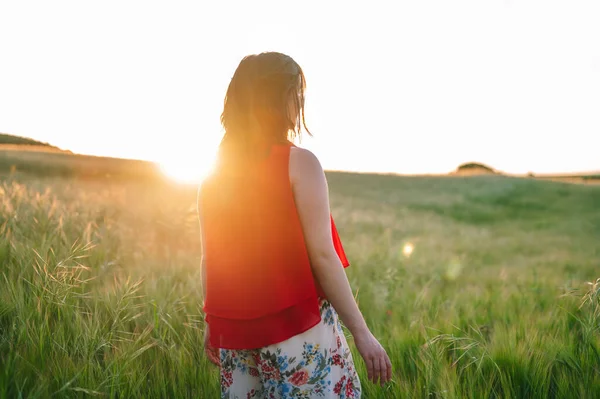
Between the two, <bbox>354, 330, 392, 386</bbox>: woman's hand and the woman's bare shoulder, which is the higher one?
the woman's bare shoulder

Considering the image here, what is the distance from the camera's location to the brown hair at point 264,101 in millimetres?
1419

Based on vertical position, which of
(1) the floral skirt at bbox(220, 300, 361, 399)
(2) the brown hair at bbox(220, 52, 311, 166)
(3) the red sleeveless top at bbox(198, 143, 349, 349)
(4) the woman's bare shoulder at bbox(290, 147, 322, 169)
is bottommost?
(1) the floral skirt at bbox(220, 300, 361, 399)

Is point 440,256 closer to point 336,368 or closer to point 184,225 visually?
point 184,225

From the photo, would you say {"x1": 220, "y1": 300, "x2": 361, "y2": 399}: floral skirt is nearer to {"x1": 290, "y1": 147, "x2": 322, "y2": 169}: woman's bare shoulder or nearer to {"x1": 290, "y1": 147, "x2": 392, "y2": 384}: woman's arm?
{"x1": 290, "y1": 147, "x2": 392, "y2": 384}: woman's arm

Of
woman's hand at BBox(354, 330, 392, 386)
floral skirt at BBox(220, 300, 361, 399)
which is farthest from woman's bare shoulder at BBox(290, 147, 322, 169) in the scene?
woman's hand at BBox(354, 330, 392, 386)

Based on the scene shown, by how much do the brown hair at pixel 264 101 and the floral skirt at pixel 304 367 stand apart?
0.64m

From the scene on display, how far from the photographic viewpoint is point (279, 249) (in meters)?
1.42

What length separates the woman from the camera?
4.50ft

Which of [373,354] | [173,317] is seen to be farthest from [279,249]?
[173,317]

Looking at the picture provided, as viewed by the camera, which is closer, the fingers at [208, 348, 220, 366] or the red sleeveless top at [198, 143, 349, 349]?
the red sleeveless top at [198, 143, 349, 349]

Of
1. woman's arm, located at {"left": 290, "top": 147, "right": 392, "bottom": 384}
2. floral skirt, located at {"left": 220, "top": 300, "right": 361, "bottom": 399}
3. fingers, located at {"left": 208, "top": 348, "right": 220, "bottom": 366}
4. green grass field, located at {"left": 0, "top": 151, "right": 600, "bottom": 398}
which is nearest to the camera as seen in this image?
woman's arm, located at {"left": 290, "top": 147, "right": 392, "bottom": 384}

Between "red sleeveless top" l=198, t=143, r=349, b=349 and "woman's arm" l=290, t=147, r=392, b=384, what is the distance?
0.11 ft

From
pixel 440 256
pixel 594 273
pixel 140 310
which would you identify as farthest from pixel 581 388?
pixel 594 273

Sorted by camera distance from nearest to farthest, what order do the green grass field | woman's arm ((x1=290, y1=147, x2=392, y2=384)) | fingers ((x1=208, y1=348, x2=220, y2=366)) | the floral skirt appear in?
woman's arm ((x1=290, y1=147, x2=392, y2=384)), the floral skirt, fingers ((x1=208, y1=348, x2=220, y2=366)), the green grass field
